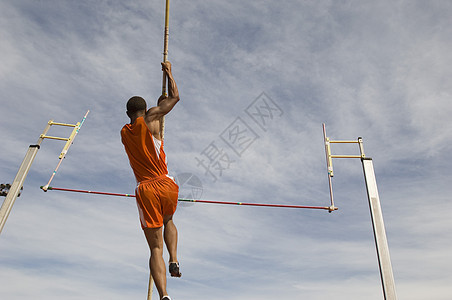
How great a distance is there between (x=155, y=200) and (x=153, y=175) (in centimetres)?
28

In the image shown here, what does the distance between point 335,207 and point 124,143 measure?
436cm

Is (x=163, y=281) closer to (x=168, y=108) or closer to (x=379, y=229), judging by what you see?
→ (x=168, y=108)

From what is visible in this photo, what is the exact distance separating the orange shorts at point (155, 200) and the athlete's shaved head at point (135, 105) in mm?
738

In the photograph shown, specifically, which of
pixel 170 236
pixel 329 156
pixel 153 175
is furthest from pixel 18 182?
pixel 329 156

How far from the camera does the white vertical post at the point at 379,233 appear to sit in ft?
17.1

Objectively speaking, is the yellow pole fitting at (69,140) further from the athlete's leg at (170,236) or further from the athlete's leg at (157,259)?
the athlete's leg at (157,259)

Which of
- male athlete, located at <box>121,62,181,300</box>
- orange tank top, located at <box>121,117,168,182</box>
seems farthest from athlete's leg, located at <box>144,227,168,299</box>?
orange tank top, located at <box>121,117,168,182</box>

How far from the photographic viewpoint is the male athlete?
3.32 m

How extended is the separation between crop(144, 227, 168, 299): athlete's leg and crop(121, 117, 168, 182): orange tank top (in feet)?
1.79

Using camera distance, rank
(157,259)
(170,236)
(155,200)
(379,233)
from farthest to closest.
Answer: (379,233)
(170,236)
(155,200)
(157,259)

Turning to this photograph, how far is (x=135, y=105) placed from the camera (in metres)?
3.63

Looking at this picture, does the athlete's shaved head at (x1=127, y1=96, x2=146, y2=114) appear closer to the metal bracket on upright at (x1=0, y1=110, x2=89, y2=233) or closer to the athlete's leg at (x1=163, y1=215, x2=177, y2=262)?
the athlete's leg at (x1=163, y1=215, x2=177, y2=262)

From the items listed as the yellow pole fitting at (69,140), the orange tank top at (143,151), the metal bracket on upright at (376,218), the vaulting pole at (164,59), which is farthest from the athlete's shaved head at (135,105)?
the metal bracket on upright at (376,218)

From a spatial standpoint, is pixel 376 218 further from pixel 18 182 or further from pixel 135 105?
pixel 18 182
